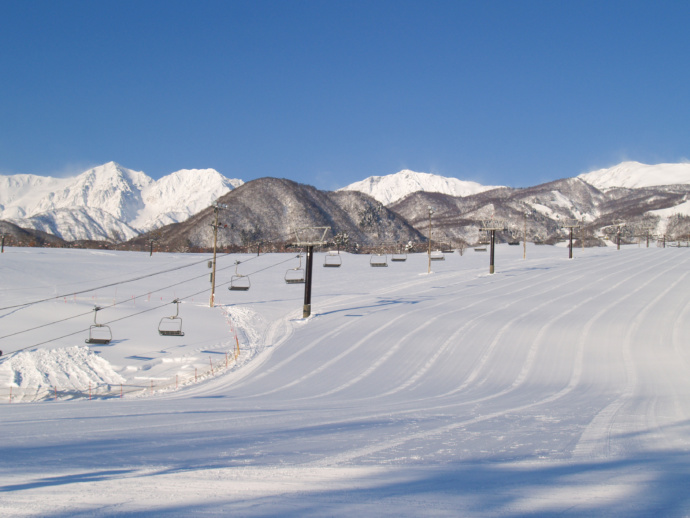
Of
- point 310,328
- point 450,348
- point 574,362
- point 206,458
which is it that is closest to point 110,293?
point 310,328

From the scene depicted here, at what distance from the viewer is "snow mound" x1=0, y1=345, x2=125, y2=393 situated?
61.0 feet

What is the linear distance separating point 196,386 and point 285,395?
412cm

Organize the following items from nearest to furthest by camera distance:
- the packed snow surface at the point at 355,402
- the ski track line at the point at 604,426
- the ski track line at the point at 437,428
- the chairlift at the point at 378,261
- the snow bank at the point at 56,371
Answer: the packed snow surface at the point at 355,402, the ski track line at the point at 437,428, the ski track line at the point at 604,426, the snow bank at the point at 56,371, the chairlift at the point at 378,261

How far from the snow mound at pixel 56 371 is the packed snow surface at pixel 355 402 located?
0.39 feet

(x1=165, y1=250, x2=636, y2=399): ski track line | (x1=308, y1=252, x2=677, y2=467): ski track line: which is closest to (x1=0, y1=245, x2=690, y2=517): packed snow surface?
(x1=308, y1=252, x2=677, y2=467): ski track line

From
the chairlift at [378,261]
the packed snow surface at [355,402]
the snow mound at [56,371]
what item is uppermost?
the chairlift at [378,261]

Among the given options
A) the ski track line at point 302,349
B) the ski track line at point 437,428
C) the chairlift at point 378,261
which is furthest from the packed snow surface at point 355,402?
the chairlift at point 378,261

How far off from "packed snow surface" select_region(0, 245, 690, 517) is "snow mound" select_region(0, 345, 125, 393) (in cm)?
12

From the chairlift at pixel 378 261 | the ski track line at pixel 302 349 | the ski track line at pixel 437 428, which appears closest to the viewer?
the ski track line at pixel 437 428

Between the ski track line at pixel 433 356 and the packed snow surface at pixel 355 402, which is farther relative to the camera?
the ski track line at pixel 433 356

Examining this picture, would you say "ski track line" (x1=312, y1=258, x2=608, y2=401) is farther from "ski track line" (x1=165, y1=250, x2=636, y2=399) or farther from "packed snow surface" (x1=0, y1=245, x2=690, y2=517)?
"ski track line" (x1=165, y1=250, x2=636, y2=399)

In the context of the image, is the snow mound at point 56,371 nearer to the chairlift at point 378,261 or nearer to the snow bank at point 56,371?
the snow bank at point 56,371

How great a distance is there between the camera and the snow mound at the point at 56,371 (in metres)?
18.6

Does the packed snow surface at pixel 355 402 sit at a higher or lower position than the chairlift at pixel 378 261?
lower
